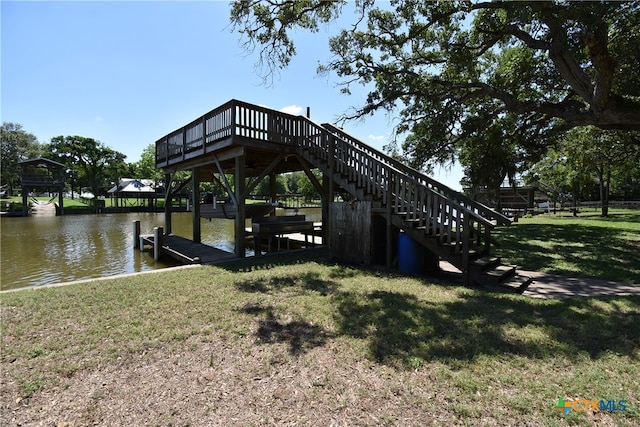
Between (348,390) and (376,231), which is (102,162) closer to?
(376,231)

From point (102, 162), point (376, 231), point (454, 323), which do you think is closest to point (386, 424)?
point (454, 323)

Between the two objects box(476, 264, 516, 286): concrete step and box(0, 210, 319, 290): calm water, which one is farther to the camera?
box(0, 210, 319, 290): calm water

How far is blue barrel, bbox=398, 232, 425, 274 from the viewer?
7.18 meters

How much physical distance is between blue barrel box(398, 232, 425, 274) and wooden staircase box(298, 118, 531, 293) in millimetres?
246

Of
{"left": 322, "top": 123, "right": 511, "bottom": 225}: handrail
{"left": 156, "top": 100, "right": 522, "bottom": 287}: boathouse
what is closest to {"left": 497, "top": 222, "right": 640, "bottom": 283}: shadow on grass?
{"left": 156, "top": 100, "right": 522, "bottom": 287}: boathouse

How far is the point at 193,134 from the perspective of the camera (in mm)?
11953

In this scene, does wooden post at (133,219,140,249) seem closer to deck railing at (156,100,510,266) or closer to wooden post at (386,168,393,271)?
deck railing at (156,100,510,266)

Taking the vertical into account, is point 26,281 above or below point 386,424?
below

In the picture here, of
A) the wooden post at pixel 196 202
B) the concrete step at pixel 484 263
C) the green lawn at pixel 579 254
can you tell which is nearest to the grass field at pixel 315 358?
the concrete step at pixel 484 263

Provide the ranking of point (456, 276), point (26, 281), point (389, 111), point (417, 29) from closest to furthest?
point (456, 276) < point (26, 281) < point (417, 29) < point (389, 111)

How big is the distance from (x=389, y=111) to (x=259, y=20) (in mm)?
5402

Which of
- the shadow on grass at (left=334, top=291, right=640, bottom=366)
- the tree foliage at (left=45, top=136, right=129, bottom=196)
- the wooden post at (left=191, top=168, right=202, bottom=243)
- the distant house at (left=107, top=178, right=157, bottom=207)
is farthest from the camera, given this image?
the tree foliage at (left=45, top=136, right=129, bottom=196)

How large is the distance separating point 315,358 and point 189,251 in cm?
906

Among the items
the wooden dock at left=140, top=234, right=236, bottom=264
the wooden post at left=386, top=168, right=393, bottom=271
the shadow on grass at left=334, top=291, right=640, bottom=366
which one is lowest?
the wooden dock at left=140, top=234, right=236, bottom=264
